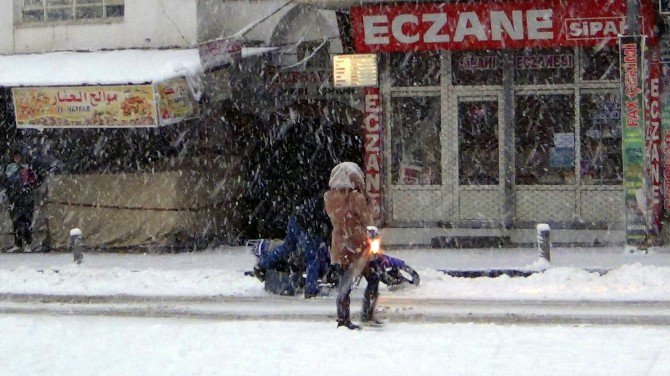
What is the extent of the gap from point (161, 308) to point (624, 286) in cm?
533

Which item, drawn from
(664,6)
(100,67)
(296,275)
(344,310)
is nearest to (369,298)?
(344,310)

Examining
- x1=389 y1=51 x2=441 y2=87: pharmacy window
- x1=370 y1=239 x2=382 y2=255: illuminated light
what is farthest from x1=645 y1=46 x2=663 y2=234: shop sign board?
x1=370 y1=239 x2=382 y2=255: illuminated light

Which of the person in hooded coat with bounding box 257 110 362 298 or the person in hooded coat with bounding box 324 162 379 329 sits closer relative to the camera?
the person in hooded coat with bounding box 324 162 379 329

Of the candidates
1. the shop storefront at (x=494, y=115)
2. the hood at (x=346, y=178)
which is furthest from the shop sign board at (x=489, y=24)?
the hood at (x=346, y=178)

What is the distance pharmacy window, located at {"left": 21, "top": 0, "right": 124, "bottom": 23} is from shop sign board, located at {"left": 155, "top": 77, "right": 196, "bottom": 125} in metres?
2.88

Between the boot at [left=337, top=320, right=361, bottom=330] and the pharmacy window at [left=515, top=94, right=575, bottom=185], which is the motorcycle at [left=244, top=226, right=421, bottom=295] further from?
the pharmacy window at [left=515, top=94, right=575, bottom=185]

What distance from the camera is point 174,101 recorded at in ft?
58.0

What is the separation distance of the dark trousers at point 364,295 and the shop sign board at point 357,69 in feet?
24.7

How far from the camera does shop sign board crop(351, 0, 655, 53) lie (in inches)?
685

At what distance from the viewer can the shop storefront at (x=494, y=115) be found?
704 inches

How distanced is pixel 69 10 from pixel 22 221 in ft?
12.8

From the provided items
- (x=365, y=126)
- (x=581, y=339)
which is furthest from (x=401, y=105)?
(x=581, y=339)

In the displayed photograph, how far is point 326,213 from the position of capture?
1203 centimetres

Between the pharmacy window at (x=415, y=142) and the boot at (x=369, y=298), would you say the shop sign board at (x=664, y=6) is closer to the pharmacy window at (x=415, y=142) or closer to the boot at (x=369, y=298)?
the pharmacy window at (x=415, y=142)
